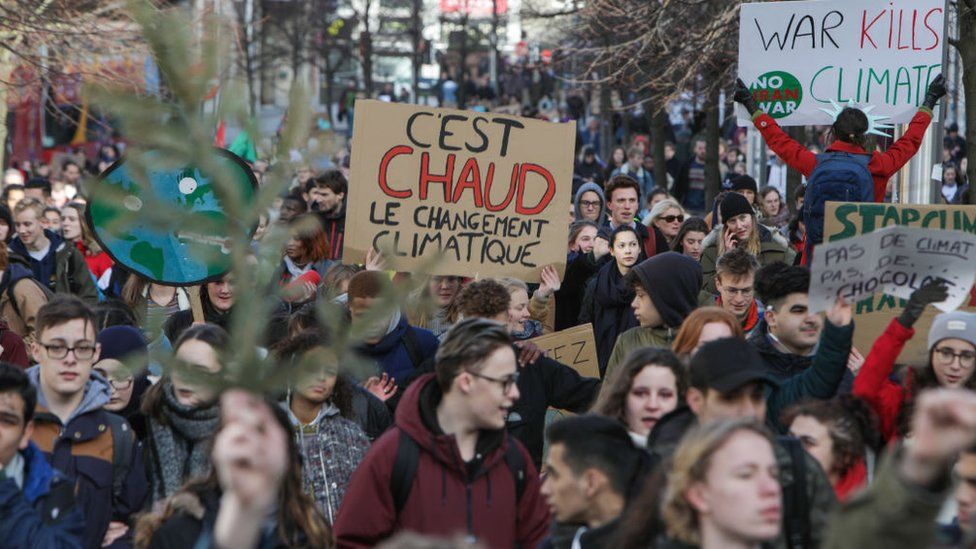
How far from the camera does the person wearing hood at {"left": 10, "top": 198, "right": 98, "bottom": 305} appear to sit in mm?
11188

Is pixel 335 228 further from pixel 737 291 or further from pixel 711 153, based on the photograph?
pixel 711 153

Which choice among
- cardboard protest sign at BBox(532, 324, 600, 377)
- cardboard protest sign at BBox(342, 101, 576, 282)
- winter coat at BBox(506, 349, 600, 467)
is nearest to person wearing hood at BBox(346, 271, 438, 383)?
winter coat at BBox(506, 349, 600, 467)

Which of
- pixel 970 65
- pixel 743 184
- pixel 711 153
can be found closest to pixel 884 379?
pixel 970 65

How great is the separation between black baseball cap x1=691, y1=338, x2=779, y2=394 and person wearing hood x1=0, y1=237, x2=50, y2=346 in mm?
5082

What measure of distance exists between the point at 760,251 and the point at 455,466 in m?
6.31

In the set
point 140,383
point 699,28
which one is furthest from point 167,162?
point 699,28

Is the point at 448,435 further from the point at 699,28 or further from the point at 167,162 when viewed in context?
the point at 699,28

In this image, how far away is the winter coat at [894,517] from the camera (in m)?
3.08

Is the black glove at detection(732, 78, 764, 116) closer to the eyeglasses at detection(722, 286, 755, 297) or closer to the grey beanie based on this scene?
the eyeglasses at detection(722, 286, 755, 297)

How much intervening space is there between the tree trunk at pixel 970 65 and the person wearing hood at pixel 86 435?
6.59 metres

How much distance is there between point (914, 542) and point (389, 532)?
2145mm

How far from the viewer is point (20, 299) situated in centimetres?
898

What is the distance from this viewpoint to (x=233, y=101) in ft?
9.55

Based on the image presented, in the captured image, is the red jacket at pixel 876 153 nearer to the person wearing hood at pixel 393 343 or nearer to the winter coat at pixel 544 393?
the winter coat at pixel 544 393
